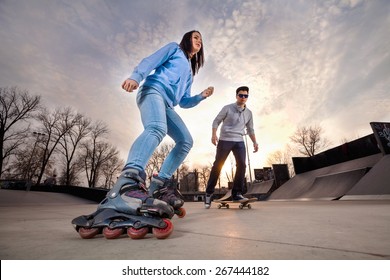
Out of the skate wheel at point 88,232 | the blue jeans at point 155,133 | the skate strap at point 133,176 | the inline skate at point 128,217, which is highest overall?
the blue jeans at point 155,133

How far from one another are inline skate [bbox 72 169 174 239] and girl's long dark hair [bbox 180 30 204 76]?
1.78 metres

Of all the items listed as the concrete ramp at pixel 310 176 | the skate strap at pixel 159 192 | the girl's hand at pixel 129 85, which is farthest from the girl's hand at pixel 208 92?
the concrete ramp at pixel 310 176

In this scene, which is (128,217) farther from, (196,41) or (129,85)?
(196,41)

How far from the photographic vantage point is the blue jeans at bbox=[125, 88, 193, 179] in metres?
1.48

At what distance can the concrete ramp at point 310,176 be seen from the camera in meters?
7.97

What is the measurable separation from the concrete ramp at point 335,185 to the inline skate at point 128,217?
7061 millimetres

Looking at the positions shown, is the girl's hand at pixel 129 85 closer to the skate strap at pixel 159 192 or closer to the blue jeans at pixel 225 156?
the skate strap at pixel 159 192

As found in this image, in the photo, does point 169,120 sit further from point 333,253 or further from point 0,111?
point 0,111

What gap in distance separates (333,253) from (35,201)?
1165 cm

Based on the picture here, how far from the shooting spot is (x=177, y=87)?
2.08m

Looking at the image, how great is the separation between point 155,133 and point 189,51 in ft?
4.30

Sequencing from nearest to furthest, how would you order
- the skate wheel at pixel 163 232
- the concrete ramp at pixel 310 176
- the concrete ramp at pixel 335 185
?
the skate wheel at pixel 163 232, the concrete ramp at pixel 335 185, the concrete ramp at pixel 310 176

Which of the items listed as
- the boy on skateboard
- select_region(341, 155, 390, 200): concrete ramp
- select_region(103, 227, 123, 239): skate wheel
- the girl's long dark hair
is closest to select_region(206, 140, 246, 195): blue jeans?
the boy on skateboard
